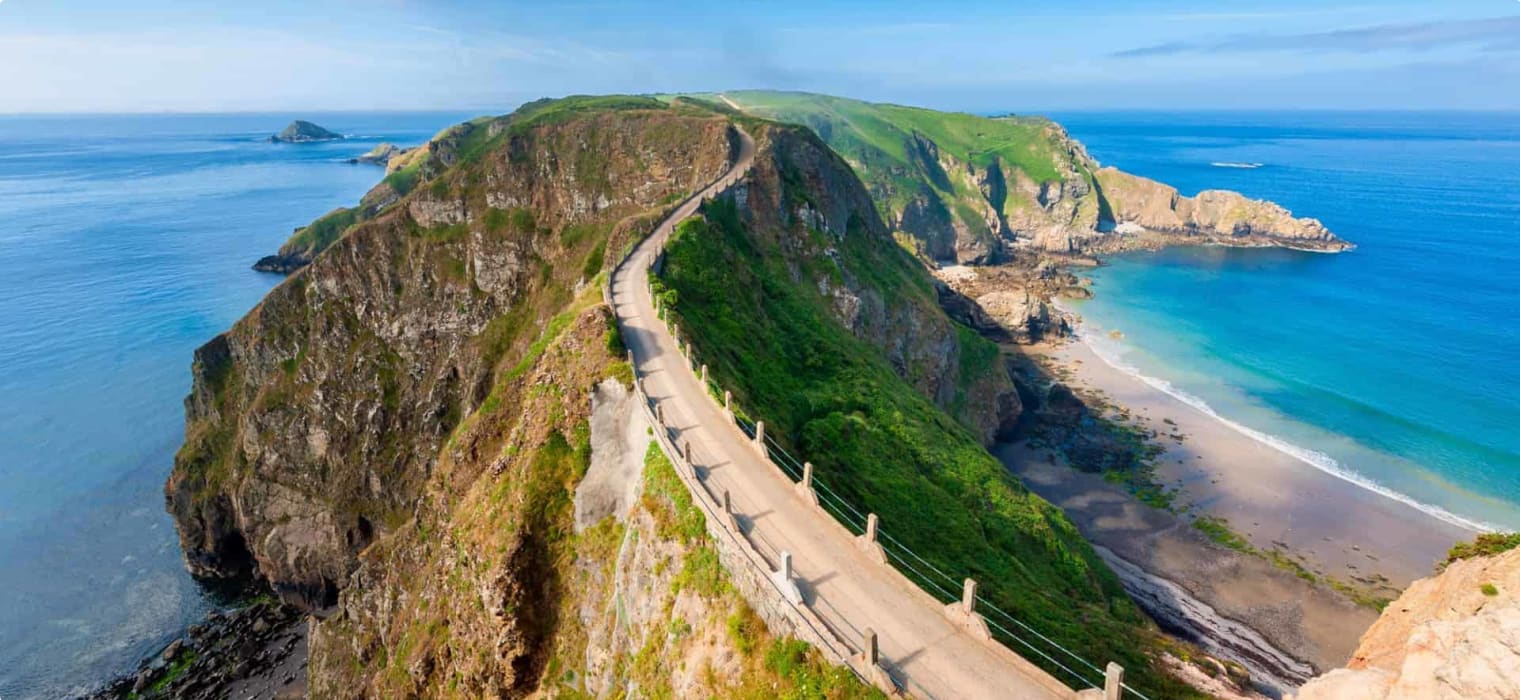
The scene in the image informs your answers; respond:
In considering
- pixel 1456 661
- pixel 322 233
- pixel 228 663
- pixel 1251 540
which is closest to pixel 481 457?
pixel 228 663

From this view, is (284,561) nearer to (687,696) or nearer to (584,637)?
(584,637)

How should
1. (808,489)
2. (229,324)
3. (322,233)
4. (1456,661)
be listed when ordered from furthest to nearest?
1. (322,233)
2. (229,324)
3. (808,489)
4. (1456,661)

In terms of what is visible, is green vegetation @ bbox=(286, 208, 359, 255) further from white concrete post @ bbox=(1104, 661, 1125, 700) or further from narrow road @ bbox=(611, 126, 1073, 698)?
white concrete post @ bbox=(1104, 661, 1125, 700)

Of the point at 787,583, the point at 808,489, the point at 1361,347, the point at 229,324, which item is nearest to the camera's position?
the point at 787,583

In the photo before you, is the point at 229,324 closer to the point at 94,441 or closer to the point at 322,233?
the point at 94,441

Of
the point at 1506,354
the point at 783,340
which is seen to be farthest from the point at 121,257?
the point at 1506,354

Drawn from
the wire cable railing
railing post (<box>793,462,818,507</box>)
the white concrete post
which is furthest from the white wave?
railing post (<box>793,462,818,507</box>)

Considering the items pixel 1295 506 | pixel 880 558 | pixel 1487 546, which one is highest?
pixel 880 558
